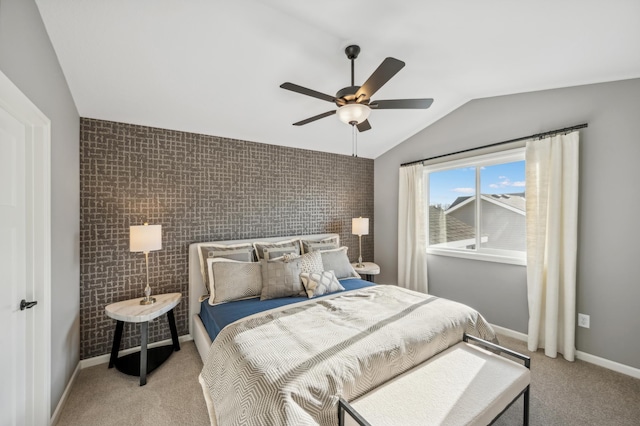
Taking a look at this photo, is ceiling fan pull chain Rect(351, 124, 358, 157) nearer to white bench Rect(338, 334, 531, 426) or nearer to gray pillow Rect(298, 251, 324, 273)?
gray pillow Rect(298, 251, 324, 273)

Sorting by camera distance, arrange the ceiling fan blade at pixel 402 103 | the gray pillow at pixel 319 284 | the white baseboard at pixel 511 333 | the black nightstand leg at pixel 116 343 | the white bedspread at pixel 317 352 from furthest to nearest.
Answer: the white baseboard at pixel 511 333
the gray pillow at pixel 319 284
the black nightstand leg at pixel 116 343
the ceiling fan blade at pixel 402 103
the white bedspread at pixel 317 352

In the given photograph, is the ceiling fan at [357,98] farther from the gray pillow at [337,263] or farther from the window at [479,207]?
the window at [479,207]

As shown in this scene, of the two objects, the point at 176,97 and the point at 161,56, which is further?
the point at 176,97

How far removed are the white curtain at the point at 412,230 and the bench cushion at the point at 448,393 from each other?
6.71 feet

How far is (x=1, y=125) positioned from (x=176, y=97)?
132cm

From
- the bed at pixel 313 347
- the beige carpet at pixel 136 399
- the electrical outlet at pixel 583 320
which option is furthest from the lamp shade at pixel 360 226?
the beige carpet at pixel 136 399

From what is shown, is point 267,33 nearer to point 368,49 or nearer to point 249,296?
point 368,49

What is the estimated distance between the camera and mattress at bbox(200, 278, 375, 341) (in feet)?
6.89

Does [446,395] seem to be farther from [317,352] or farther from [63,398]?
[63,398]

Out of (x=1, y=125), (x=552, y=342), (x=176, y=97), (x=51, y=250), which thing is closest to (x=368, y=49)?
(x=176, y=97)

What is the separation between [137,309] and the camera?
89.7 inches

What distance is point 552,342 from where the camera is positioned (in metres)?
2.52

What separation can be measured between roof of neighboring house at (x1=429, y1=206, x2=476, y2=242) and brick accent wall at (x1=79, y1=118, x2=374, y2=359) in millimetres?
1825

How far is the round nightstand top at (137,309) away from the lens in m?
2.17
